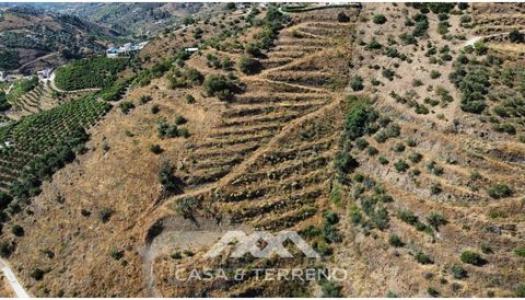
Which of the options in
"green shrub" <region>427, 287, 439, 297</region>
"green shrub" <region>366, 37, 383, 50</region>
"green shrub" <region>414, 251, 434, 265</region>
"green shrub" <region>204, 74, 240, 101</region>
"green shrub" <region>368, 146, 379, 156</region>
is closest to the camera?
"green shrub" <region>427, 287, 439, 297</region>

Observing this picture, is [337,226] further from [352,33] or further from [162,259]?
[352,33]

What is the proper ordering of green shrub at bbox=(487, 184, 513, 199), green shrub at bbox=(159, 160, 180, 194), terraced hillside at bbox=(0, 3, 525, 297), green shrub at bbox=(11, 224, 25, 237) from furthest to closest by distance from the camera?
green shrub at bbox=(11, 224, 25, 237)
green shrub at bbox=(159, 160, 180, 194)
terraced hillside at bbox=(0, 3, 525, 297)
green shrub at bbox=(487, 184, 513, 199)

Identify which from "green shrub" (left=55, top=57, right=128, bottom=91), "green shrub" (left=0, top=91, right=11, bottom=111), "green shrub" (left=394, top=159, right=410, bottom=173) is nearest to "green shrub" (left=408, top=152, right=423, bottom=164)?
"green shrub" (left=394, top=159, right=410, bottom=173)

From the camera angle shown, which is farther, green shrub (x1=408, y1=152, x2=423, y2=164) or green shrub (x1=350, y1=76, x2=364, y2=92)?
green shrub (x1=350, y1=76, x2=364, y2=92)

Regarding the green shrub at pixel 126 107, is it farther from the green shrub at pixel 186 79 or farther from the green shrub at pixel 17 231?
the green shrub at pixel 17 231

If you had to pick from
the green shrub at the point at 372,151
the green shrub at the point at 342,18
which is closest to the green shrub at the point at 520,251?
the green shrub at the point at 372,151

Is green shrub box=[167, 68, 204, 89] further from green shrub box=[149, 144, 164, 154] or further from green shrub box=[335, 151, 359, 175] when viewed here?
green shrub box=[335, 151, 359, 175]

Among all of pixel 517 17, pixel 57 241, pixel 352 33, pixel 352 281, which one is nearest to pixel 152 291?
pixel 57 241

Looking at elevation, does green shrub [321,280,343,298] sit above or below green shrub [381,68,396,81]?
below

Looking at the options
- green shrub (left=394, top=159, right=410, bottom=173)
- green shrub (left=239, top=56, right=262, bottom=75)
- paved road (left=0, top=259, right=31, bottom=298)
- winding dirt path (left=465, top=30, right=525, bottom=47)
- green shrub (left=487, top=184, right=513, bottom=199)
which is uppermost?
winding dirt path (left=465, top=30, right=525, bottom=47)

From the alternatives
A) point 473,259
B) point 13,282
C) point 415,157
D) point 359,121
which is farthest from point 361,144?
Answer: point 13,282
